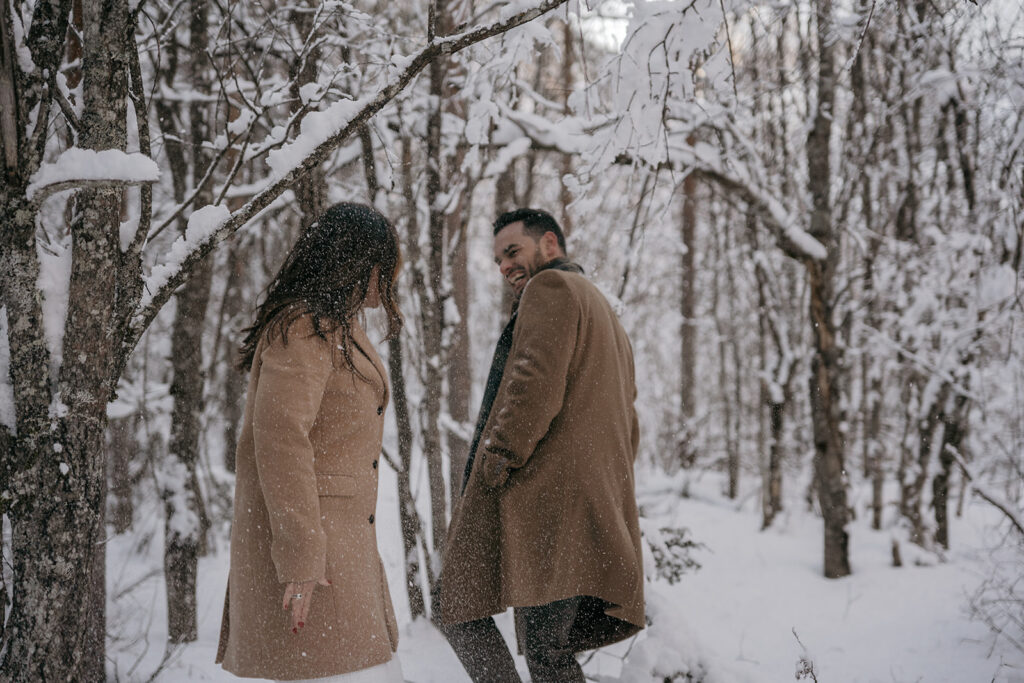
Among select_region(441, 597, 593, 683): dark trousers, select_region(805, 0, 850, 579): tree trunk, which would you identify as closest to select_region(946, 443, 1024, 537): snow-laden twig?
select_region(805, 0, 850, 579): tree trunk

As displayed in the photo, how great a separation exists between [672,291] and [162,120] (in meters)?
13.4

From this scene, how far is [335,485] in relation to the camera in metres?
1.84

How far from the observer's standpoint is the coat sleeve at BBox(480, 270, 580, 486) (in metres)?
2.08

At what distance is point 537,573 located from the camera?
2.10m

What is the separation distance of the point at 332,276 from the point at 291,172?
0.30 meters

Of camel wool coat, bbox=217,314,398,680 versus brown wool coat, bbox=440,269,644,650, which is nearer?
camel wool coat, bbox=217,314,398,680

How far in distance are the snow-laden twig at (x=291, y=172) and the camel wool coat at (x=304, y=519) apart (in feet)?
0.95

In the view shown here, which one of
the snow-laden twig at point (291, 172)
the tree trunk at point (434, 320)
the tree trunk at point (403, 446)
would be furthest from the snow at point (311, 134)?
the tree trunk at point (434, 320)

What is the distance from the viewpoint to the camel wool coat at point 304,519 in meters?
1.68

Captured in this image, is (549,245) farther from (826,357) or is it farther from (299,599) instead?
(826,357)

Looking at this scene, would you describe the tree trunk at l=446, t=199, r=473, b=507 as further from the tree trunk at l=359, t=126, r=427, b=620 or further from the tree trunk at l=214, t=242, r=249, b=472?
the tree trunk at l=214, t=242, r=249, b=472

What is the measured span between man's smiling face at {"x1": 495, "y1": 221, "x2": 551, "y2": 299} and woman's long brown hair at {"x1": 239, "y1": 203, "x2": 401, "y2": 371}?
0.62 meters

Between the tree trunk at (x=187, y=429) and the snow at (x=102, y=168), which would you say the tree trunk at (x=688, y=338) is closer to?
the tree trunk at (x=187, y=429)

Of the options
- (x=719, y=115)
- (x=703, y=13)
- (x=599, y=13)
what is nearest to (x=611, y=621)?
(x=703, y=13)
